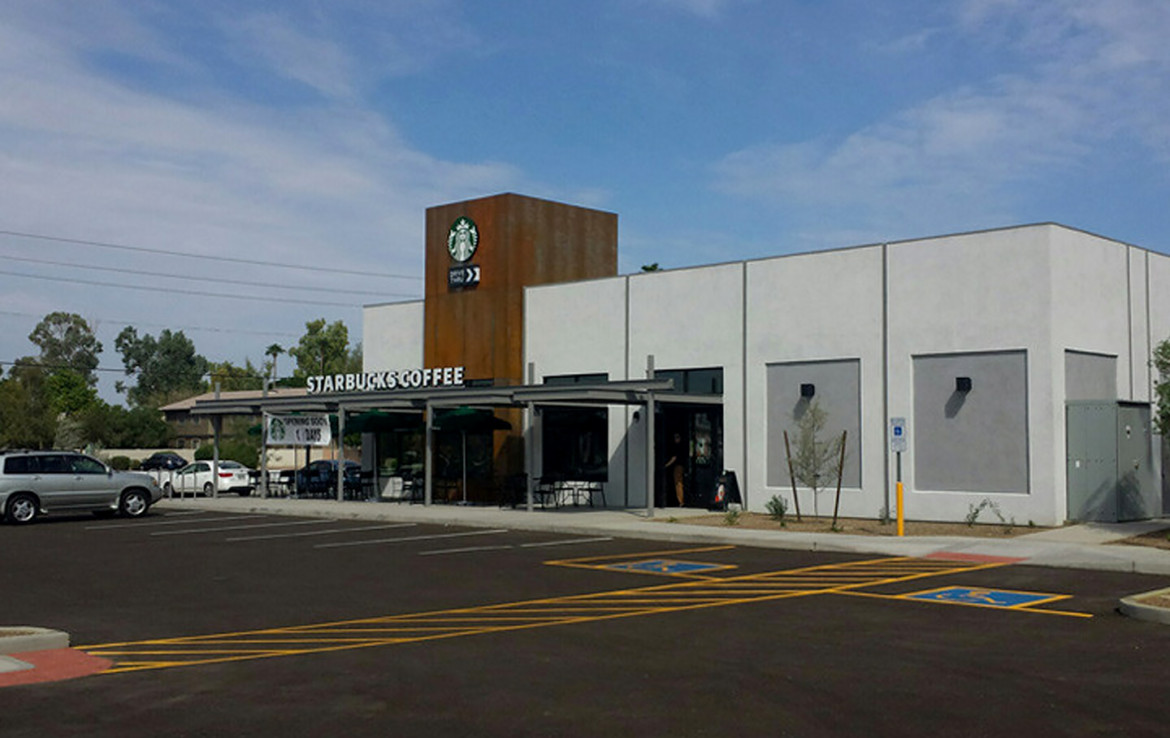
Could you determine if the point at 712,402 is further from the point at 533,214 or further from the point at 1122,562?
the point at 1122,562

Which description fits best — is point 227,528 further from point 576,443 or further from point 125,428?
point 125,428

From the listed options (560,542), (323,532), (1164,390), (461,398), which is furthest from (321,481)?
(1164,390)

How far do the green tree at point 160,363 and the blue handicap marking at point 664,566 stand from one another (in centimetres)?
12988

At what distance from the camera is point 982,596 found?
14.6 meters

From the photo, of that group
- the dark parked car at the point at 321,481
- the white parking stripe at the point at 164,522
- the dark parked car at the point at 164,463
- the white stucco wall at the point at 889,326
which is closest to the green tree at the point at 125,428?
the dark parked car at the point at 164,463

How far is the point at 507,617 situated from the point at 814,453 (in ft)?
46.3

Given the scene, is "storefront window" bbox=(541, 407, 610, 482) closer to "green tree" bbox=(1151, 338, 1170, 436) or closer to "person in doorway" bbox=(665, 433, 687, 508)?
Result: "person in doorway" bbox=(665, 433, 687, 508)

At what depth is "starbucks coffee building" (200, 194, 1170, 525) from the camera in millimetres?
24406

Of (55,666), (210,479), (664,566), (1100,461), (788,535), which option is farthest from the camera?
(210,479)

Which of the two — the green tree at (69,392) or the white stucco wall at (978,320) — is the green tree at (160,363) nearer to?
the green tree at (69,392)

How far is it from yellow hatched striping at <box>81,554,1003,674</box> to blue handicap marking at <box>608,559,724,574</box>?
0.53m

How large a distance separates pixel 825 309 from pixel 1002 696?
19.6 metres

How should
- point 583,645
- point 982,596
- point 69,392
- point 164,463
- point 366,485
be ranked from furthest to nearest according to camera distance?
1. point 69,392
2. point 164,463
3. point 366,485
4. point 982,596
5. point 583,645

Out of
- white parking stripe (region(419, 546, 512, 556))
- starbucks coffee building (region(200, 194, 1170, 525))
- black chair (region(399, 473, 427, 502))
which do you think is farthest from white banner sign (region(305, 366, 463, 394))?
white parking stripe (region(419, 546, 512, 556))
